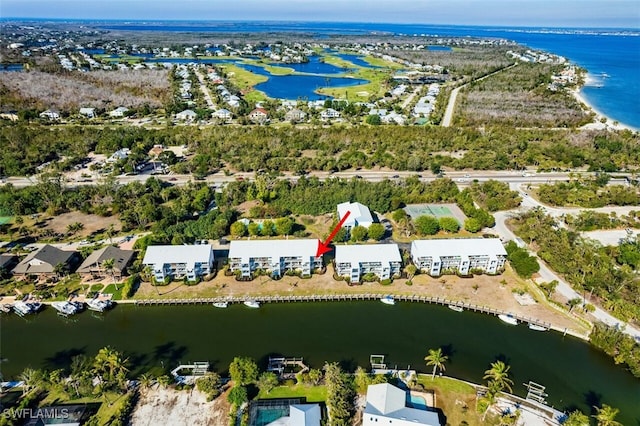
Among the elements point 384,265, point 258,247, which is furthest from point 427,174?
point 258,247

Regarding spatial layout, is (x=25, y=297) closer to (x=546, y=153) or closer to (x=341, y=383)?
(x=341, y=383)

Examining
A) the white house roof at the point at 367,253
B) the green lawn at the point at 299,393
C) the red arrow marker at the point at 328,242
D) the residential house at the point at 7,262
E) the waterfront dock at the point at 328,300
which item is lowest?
the green lawn at the point at 299,393

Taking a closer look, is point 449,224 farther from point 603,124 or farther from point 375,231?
point 603,124

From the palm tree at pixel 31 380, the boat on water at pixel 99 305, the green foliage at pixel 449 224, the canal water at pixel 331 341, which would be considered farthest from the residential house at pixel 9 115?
the green foliage at pixel 449 224

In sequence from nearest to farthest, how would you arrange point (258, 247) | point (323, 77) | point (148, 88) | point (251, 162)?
point (258, 247) < point (251, 162) < point (148, 88) < point (323, 77)

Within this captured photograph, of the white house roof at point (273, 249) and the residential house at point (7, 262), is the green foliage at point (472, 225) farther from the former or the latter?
the residential house at point (7, 262)
